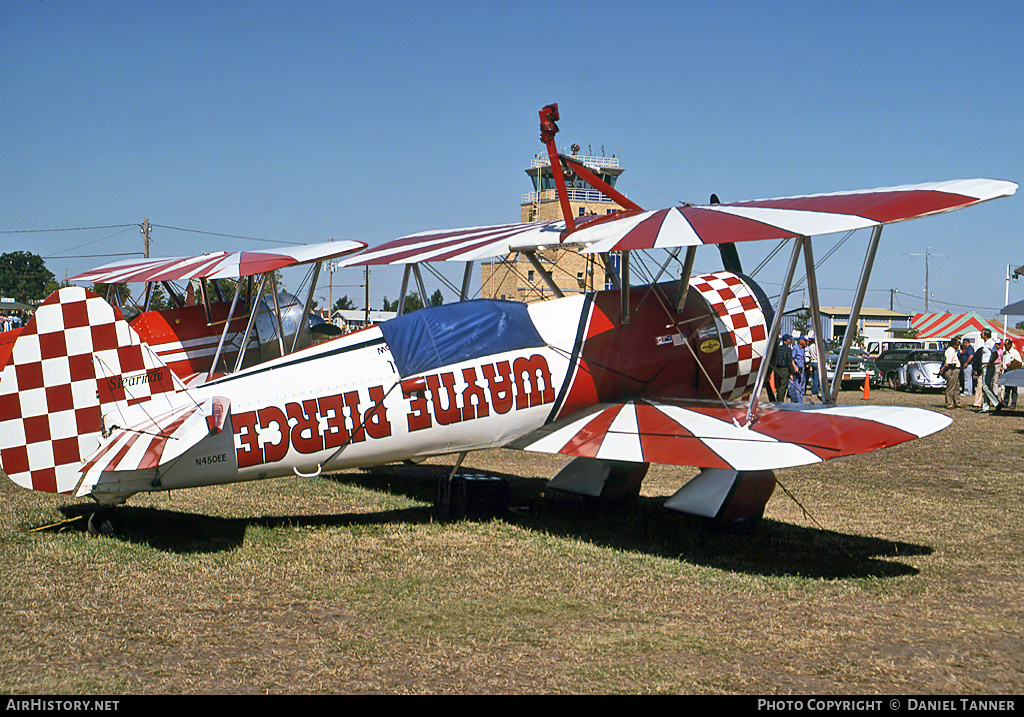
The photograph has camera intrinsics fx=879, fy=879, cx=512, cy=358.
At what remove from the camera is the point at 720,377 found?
7.60m

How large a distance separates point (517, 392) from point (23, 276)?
10230 cm

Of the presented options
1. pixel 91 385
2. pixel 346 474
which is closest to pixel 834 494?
pixel 346 474

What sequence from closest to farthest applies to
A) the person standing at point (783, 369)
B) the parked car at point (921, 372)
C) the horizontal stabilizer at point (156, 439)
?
the horizontal stabilizer at point (156, 439), the person standing at point (783, 369), the parked car at point (921, 372)

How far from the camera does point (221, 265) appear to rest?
10445 millimetres

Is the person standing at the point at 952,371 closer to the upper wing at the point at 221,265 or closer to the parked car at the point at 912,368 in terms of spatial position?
the parked car at the point at 912,368

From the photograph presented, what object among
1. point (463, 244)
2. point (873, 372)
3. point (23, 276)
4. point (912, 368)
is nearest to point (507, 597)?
point (463, 244)

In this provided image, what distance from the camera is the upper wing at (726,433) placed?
576 centimetres

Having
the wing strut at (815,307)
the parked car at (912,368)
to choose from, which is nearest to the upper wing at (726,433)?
the wing strut at (815,307)

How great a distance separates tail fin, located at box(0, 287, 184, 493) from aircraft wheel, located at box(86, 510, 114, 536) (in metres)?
0.55

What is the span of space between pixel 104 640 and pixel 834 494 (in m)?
6.63

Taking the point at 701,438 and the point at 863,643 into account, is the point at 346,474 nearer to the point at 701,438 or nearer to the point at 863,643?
the point at 701,438

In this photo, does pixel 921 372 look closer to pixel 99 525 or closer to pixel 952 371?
pixel 952 371

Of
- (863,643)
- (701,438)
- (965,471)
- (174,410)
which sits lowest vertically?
(965,471)

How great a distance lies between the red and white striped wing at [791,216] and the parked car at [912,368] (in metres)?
17.6
